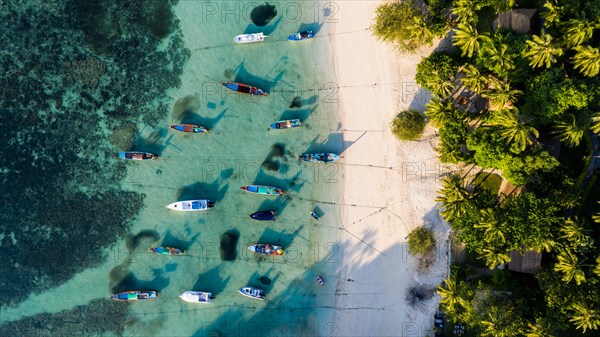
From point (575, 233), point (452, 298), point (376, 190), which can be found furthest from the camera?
point (376, 190)

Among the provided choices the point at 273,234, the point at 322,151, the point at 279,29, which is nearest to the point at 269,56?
the point at 279,29

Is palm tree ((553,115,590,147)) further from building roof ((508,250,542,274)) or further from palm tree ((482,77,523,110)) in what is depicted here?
building roof ((508,250,542,274))

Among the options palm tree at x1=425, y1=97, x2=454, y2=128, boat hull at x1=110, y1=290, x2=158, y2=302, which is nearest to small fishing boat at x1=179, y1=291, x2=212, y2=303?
boat hull at x1=110, y1=290, x2=158, y2=302

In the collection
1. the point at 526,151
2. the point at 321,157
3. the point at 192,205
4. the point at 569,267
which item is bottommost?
the point at 569,267

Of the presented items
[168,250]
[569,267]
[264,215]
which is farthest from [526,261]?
[168,250]

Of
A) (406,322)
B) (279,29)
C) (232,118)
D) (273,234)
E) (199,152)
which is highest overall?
(279,29)

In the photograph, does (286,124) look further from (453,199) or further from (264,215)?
(453,199)

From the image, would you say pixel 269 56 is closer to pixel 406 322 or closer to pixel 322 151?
pixel 322 151
